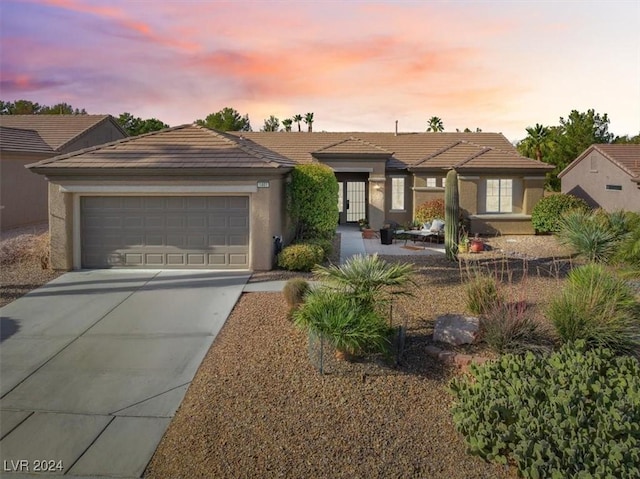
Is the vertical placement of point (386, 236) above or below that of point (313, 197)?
below

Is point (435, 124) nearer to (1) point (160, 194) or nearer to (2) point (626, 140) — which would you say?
(2) point (626, 140)

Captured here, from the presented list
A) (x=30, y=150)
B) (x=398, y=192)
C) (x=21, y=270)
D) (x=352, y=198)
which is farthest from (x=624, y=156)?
(x=30, y=150)

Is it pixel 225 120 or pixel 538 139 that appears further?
pixel 225 120

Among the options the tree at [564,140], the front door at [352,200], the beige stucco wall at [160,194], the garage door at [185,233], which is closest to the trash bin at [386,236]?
the front door at [352,200]

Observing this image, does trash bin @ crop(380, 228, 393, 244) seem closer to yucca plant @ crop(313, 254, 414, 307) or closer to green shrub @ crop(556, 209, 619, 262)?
green shrub @ crop(556, 209, 619, 262)

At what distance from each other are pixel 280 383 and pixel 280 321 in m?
2.79

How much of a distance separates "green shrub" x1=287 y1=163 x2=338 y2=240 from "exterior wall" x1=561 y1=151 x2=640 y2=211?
15.2 meters

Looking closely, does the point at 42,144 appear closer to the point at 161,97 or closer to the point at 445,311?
the point at 161,97

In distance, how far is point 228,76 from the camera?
20641 mm

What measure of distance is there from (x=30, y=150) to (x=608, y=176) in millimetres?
28374

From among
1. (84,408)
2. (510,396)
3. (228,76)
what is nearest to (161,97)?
(228,76)

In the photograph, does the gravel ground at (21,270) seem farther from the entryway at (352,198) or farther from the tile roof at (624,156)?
the tile roof at (624,156)

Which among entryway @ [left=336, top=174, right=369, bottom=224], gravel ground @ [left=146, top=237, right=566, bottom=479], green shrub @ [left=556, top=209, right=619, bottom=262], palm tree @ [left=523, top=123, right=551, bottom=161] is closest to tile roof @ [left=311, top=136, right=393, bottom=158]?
entryway @ [left=336, top=174, right=369, bottom=224]

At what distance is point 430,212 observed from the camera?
83.1ft
